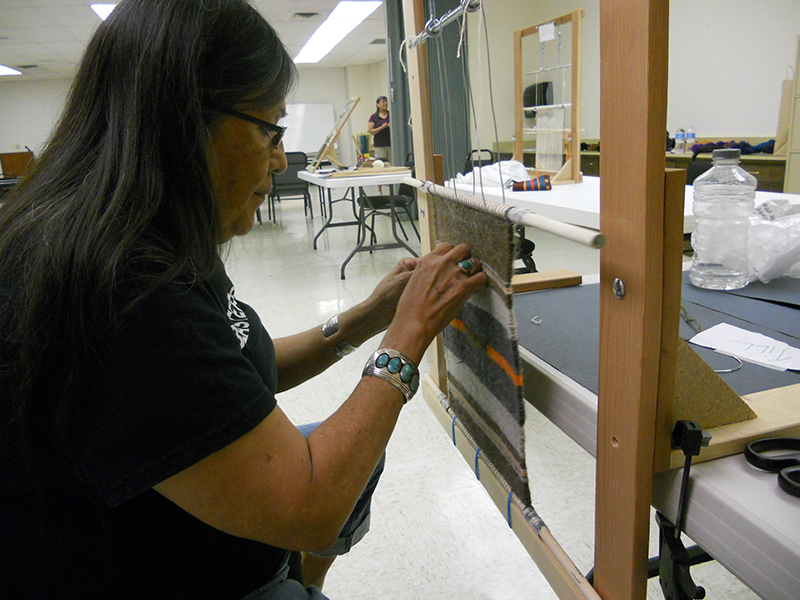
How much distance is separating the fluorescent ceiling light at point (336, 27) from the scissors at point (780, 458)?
7349mm

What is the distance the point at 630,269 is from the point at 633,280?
0.4 inches

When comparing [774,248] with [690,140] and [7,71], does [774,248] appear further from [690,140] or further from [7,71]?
[7,71]

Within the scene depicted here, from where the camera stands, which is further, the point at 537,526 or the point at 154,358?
the point at 537,526

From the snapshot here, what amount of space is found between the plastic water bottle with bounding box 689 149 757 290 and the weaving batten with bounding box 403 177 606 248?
0.66m

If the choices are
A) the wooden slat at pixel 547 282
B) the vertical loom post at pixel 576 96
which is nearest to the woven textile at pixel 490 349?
the wooden slat at pixel 547 282

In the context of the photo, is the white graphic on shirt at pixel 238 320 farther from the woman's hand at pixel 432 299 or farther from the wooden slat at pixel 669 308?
the wooden slat at pixel 669 308

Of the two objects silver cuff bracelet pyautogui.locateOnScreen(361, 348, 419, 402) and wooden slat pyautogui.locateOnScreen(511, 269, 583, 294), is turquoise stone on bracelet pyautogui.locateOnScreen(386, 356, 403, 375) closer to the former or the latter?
silver cuff bracelet pyautogui.locateOnScreen(361, 348, 419, 402)

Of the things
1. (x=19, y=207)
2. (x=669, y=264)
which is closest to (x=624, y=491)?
(x=669, y=264)

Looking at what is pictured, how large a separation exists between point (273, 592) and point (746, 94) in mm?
5520

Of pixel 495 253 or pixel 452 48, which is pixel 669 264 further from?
pixel 452 48

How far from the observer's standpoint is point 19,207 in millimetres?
600

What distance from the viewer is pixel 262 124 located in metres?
0.68

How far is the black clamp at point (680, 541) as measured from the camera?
0.51 metres

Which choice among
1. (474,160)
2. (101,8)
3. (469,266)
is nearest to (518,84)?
(474,160)
